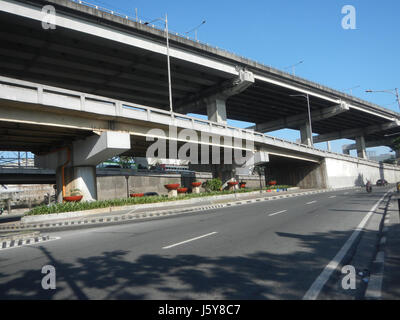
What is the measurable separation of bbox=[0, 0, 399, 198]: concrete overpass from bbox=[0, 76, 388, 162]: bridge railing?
0.06 meters

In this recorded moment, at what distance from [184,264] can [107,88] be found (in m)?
32.8

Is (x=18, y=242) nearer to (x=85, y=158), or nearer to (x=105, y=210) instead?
(x=105, y=210)

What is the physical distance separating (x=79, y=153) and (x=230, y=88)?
19694 mm

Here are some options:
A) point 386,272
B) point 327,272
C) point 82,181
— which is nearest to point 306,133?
point 82,181

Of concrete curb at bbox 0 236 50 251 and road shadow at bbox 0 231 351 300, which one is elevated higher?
road shadow at bbox 0 231 351 300

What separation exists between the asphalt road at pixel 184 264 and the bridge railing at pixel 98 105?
9.35 metres

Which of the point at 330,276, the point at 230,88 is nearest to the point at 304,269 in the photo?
the point at 330,276

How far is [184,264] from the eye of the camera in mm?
5902

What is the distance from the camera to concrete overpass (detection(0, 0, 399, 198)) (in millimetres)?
17859

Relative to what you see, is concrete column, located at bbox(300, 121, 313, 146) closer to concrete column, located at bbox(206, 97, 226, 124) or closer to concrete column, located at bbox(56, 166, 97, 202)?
concrete column, located at bbox(206, 97, 226, 124)

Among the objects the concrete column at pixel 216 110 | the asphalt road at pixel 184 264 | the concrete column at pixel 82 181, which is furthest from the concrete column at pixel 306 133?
the asphalt road at pixel 184 264

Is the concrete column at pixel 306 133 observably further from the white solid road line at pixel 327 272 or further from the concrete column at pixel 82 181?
the white solid road line at pixel 327 272

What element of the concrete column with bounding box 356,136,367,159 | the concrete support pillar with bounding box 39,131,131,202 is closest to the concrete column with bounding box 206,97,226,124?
the concrete support pillar with bounding box 39,131,131,202
